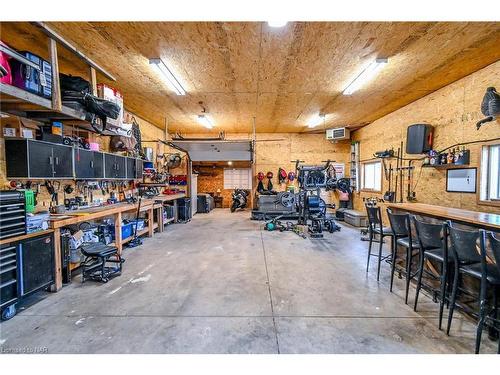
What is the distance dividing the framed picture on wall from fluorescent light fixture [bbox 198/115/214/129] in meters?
6.08

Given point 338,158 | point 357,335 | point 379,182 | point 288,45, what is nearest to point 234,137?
point 338,158

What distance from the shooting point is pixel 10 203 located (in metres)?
2.45

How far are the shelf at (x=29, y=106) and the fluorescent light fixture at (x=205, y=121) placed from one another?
11.7 feet

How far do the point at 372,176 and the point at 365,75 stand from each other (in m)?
4.54

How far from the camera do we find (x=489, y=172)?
11.8ft

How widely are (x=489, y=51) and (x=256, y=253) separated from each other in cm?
482

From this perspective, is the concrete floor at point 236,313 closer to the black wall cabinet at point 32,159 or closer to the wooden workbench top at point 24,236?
the wooden workbench top at point 24,236

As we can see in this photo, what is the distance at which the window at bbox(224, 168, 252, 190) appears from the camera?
10617 mm

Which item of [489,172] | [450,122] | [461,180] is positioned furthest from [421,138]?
[489,172]

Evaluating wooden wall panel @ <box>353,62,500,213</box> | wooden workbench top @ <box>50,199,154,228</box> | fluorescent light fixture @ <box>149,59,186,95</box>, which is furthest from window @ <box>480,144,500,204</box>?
wooden workbench top @ <box>50,199,154,228</box>

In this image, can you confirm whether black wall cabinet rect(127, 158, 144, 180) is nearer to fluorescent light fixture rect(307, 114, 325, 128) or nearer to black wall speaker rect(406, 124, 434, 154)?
fluorescent light fixture rect(307, 114, 325, 128)

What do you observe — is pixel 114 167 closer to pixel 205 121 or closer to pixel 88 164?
pixel 88 164

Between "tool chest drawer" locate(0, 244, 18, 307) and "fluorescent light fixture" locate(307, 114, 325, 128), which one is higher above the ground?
"fluorescent light fixture" locate(307, 114, 325, 128)

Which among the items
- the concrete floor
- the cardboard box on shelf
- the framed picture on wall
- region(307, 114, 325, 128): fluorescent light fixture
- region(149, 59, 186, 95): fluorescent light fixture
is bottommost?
the concrete floor
